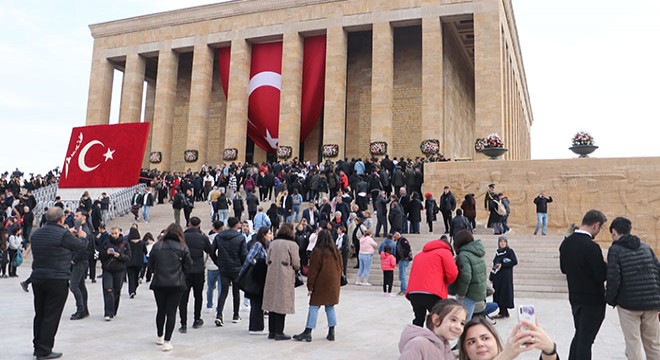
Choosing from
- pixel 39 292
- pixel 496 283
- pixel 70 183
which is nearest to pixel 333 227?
pixel 496 283

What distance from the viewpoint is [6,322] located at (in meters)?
6.32

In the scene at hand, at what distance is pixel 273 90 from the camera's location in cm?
2675

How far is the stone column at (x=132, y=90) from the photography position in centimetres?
2920

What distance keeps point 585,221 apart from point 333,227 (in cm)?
728

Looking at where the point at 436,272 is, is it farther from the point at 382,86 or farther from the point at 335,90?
the point at 335,90

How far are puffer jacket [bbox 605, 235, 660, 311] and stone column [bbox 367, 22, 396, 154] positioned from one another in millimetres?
19881

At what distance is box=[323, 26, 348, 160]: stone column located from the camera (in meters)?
24.6

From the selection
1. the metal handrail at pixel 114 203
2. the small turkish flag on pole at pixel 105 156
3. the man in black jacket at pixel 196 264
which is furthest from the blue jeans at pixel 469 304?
the metal handrail at pixel 114 203

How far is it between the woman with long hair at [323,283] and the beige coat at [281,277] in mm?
245

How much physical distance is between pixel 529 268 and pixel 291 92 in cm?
1750

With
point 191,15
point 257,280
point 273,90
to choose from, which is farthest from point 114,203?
point 191,15

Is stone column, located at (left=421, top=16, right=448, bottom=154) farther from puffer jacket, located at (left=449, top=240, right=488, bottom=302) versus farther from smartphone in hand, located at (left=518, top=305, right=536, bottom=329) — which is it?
smartphone in hand, located at (left=518, top=305, right=536, bottom=329)

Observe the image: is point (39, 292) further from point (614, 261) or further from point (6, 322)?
point (614, 261)

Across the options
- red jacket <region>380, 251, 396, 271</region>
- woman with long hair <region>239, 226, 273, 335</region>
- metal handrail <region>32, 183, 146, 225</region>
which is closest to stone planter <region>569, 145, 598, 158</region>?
red jacket <region>380, 251, 396, 271</region>
